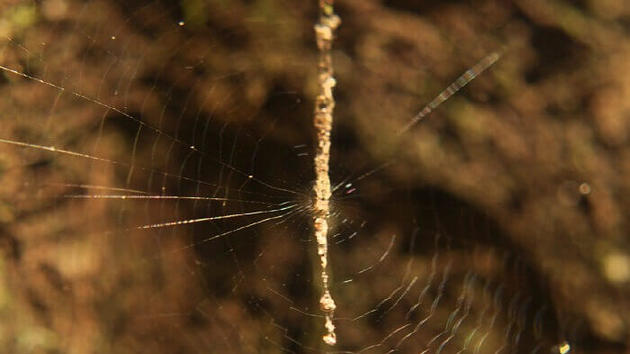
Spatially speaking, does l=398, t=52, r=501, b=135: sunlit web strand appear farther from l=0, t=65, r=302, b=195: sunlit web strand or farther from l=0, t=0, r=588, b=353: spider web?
l=0, t=65, r=302, b=195: sunlit web strand

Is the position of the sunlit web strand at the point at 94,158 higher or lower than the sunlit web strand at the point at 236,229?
higher

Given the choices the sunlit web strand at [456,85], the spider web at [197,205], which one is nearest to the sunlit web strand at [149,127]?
the spider web at [197,205]

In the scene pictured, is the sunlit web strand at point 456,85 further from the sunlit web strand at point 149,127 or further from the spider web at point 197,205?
the sunlit web strand at point 149,127

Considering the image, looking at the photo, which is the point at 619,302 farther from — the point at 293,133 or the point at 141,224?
the point at 141,224

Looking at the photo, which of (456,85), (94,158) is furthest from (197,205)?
(456,85)

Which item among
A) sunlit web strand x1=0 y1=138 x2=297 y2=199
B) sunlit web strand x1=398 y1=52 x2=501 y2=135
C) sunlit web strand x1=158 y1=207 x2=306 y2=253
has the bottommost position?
sunlit web strand x1=158 y1=207 x2=306 y2=253

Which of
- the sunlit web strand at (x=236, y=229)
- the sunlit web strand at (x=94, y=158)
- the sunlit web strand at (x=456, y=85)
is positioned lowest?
the sunlit web strand at (x=236, y=229)

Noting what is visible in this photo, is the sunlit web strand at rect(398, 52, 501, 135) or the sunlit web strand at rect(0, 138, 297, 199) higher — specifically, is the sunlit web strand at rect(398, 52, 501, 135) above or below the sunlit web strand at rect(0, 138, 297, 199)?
above

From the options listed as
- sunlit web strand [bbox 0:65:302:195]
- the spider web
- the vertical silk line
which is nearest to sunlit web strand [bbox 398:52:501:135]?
the spider web

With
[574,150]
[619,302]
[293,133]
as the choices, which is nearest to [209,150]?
[293,133]
